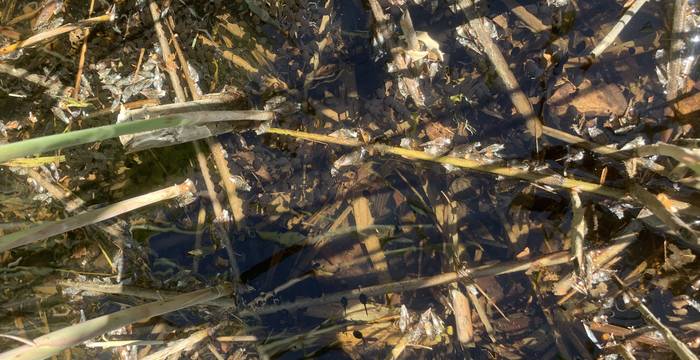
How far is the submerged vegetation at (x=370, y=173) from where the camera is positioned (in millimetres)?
2205

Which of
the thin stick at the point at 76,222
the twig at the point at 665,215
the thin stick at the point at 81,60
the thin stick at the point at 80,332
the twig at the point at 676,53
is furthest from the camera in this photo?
the thin stick at the point at 81,60

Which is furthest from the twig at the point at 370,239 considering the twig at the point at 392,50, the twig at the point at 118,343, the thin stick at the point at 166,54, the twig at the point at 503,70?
the twig at the point at 118,343

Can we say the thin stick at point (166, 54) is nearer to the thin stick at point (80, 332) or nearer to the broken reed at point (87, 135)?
the broken reed at point (87, 135)

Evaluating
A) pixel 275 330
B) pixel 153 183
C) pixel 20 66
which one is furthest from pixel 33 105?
pixel 275 330

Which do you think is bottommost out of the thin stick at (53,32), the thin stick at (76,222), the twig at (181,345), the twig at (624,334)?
the twig at (624,334)

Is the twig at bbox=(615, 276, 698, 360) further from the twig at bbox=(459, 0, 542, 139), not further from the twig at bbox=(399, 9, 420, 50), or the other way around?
the twig at bbox=(399, 9, 420, 50)

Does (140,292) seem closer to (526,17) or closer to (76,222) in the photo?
(76,222)

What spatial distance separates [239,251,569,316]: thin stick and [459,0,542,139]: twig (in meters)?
0.53

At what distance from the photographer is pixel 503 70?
2.27 meters

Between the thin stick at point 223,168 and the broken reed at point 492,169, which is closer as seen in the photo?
the broken reed at point 492,169

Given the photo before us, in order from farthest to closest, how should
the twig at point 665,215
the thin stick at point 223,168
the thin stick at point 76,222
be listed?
the thin stick at point 223,168, the twig at point 665,215, the thin stick at point 76,222

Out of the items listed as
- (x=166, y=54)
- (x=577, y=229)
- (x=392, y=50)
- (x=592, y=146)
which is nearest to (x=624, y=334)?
(x=577, y=229)

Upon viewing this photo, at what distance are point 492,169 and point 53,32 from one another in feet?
6.72

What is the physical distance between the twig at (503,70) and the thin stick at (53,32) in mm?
1615
